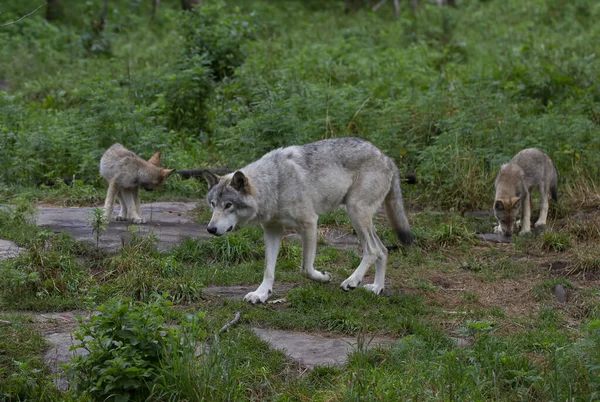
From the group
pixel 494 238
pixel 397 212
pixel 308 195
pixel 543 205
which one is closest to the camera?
pixel 308 195

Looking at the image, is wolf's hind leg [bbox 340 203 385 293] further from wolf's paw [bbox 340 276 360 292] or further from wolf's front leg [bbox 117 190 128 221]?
wolf's front leg [bbox 117 190 128 221]

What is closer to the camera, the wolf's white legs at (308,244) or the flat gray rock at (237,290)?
the wolf's white legs at (308,244)

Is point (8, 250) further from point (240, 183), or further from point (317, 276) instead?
point (317, 276)

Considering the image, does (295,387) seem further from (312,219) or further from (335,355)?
(312,219)

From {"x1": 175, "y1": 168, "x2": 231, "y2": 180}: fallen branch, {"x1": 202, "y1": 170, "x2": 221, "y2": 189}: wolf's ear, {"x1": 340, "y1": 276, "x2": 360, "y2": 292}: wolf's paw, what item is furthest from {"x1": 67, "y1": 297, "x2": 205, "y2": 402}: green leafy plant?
{"x1": 175, "y1": 168, "x2": 231, "y2": 180}: fallen branch

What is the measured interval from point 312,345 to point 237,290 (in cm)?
169

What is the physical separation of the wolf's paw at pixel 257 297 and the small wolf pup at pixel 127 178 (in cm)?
295

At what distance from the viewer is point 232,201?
26.2 feet

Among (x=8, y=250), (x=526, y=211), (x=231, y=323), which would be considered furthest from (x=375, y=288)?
(x=8, y=250)

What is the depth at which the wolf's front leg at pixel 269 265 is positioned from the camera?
27.1 feet

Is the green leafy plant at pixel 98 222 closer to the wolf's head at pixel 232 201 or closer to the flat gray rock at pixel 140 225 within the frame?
the flat gray rock at pixel 140 225

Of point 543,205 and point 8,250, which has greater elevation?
point 8,250

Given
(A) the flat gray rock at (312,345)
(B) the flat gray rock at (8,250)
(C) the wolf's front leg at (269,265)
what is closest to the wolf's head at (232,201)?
(C) the wolf's front leg at (269,265)

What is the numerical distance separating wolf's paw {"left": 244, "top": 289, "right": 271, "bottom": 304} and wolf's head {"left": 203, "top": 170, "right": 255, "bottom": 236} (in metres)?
0.76
